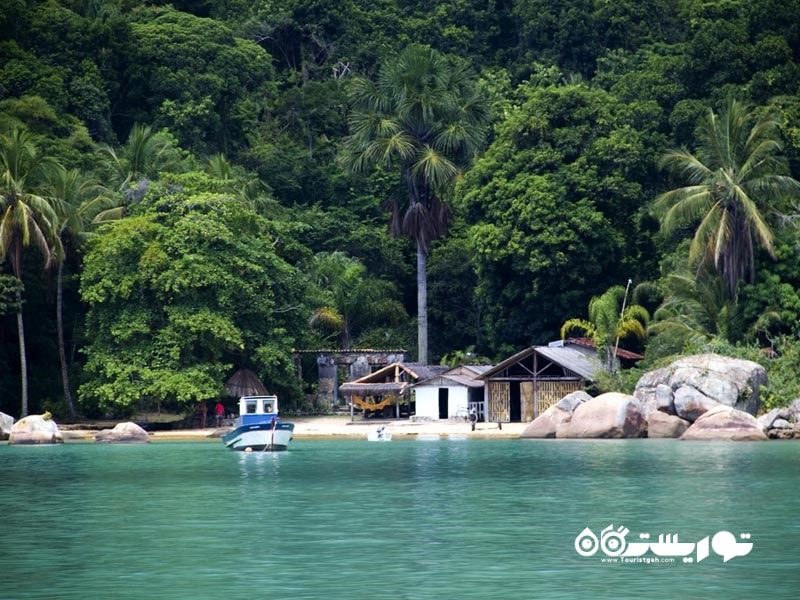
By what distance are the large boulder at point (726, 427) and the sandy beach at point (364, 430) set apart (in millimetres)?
7853

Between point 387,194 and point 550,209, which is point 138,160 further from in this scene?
point 550,209

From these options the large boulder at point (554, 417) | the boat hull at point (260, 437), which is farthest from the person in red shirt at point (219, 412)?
the large boulder at point (554, 417)

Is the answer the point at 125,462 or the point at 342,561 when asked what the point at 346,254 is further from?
the point at 342,561

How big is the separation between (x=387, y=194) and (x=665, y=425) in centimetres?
2856

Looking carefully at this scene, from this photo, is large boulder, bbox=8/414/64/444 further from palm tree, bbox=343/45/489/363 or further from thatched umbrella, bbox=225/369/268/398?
palm tree, bbox=343/45/489/363

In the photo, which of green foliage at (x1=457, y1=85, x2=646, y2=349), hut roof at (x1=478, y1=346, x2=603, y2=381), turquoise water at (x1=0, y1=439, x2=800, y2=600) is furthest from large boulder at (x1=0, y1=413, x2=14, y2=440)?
green foliage at (x1=457, y1=85, x2=646, y2=349)

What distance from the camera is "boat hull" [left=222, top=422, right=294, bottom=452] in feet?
155

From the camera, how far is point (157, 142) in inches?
2549

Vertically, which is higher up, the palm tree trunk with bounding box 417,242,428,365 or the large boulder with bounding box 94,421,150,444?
the palm tree trunk with bounding box 417,242,428,365

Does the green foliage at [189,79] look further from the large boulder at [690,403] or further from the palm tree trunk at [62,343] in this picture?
the large boulder at [690,403]

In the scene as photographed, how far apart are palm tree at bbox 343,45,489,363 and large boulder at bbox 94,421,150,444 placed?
50.4ft

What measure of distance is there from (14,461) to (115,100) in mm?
33281

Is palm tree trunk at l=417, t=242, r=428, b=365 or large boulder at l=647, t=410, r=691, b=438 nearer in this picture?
large boulder at l=647, t=410, r=691, b=438

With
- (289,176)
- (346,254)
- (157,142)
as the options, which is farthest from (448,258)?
(157,142)
